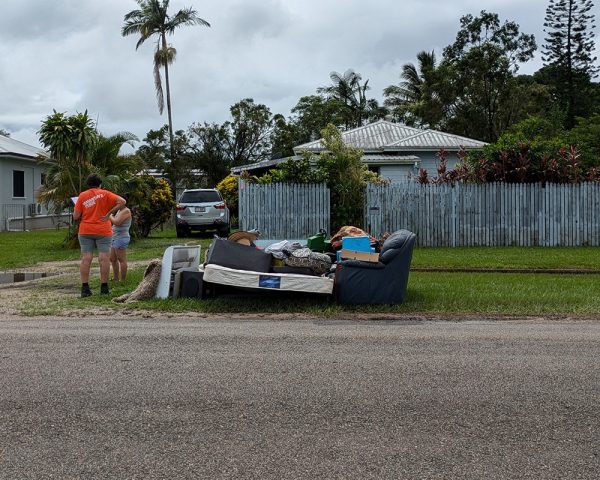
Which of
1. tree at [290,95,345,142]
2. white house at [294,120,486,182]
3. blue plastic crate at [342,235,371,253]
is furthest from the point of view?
tree at [290,95,345,142]

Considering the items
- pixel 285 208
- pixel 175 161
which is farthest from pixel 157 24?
pixel 285 208

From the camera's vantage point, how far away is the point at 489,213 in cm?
1956

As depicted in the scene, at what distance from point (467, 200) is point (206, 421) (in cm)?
1607

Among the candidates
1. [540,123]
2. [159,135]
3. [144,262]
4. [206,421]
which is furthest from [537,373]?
[159,135]

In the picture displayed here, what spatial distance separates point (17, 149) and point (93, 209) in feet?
86.0

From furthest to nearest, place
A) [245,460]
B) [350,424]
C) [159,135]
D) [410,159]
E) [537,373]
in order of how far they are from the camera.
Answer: [159,135] < [410,159] < [537,373] < [350,424] < [245,460]

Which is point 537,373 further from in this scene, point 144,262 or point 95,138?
point 95,138

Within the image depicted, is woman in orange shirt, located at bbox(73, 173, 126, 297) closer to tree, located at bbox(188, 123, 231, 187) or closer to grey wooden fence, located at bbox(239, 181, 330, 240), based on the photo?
grey wooden fence, located at bbox(239, 181, 330, 240)

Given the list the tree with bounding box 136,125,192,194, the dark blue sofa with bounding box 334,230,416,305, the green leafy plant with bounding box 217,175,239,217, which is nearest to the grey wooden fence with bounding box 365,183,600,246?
the dark blue sofa with bounding box 334,230,416,305

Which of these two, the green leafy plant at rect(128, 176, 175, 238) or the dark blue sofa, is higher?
the green leafy plant at rect(128, 176, 175, 238)

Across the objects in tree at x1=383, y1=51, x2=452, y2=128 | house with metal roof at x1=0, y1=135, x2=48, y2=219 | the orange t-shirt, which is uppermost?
tree at x1=383, y1=51, x2=452, y2=128

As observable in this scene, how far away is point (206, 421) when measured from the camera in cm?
466

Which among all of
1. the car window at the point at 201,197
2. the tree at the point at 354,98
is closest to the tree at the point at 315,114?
the tree at the point at 354,98

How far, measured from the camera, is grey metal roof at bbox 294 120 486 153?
29328 mm
